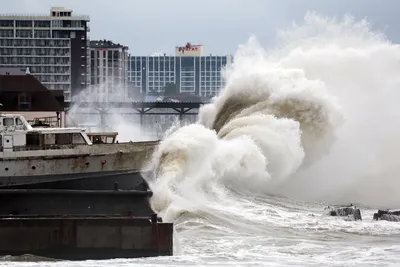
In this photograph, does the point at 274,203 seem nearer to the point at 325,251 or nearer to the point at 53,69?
the point at 325,251

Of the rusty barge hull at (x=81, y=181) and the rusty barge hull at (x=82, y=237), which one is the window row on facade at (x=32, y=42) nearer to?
the rusty barge hull at (x=81, y=181)

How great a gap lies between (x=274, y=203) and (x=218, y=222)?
7903 millimetres

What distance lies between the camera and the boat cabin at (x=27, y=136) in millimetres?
35312

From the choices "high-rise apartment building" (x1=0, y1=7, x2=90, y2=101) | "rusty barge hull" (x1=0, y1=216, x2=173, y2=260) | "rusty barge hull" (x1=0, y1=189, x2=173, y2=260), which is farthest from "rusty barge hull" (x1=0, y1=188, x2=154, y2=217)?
"high-rise apartment building" (x1=0, y1=7, x2=90, y2=101)

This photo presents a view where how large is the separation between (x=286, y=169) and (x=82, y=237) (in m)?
23.8

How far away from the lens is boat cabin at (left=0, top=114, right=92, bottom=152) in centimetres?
3531

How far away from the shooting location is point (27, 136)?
35844mm

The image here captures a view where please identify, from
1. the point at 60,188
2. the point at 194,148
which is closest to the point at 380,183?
the point at 194,148

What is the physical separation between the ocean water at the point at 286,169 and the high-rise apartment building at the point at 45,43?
8812 cm

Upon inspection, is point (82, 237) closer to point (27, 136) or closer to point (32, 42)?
point (27, 136)

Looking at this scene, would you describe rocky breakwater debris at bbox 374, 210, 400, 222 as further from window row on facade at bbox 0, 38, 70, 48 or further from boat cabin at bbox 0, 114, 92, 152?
window row on facade at bbox 0, 38, 70, 48

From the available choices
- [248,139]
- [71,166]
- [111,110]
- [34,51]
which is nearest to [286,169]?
[248,139]

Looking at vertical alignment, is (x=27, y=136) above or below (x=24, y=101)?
below

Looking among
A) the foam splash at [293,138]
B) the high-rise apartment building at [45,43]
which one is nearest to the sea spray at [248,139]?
the foam splash at [293,138]
